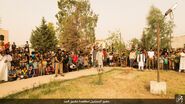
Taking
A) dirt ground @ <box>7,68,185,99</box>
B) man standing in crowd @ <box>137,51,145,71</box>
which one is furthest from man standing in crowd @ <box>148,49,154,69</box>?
dirt ground @ <box>7,68,185,99</box>

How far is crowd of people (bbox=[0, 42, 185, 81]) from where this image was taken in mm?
15578

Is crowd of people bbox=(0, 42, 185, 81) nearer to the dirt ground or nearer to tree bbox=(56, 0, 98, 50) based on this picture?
the dirt ground

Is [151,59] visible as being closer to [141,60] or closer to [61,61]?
[141,60]

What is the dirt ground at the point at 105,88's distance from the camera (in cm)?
1151

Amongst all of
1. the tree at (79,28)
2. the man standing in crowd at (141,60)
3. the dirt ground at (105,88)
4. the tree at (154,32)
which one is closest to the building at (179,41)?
the tree at (154,32)

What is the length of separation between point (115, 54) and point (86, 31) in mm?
14080

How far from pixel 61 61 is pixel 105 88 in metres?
4.08

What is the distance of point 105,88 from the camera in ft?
43.9

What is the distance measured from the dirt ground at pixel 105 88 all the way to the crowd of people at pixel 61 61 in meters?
2.68

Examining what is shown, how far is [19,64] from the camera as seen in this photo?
1677cm

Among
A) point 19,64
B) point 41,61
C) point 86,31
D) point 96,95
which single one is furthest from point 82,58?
point 86,31

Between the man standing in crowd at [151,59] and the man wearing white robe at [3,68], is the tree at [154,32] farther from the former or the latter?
the man wearing white robe at [3,68]
